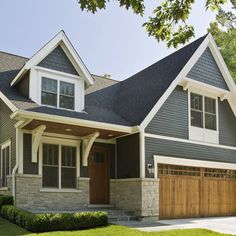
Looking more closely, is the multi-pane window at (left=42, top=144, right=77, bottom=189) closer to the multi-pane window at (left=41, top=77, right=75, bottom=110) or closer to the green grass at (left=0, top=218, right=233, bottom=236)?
the multi-pane window at (left=41, top=77, right=75, bottom=110)

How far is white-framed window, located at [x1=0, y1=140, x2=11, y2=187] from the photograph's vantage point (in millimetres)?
14867

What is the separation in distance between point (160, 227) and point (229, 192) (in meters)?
7.17

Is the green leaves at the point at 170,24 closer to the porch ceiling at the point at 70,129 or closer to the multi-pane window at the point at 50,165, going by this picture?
the porch ceiling at the point at 70,129

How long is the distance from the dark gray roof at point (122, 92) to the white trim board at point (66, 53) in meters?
1.15

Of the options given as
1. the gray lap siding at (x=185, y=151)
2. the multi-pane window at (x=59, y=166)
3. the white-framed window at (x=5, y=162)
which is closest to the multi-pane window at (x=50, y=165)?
the multi-pane window at (x=59, y=166)

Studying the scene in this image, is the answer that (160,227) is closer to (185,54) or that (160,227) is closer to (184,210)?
(184,210)

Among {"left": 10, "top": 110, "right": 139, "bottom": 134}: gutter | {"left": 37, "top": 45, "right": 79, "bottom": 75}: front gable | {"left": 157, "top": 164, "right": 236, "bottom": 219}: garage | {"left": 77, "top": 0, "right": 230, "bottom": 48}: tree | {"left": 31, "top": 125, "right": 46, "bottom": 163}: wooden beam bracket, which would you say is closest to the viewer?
{"left": 77, "top": 0, "right": 230, "bottom": 48}: tree

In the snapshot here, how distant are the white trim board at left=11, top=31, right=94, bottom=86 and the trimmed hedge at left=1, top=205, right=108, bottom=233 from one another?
5.24 metres

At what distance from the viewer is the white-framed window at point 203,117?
17323mm

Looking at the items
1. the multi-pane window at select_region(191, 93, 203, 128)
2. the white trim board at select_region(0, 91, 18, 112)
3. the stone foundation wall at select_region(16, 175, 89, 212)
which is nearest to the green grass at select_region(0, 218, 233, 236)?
the stone foundation wall at select_region(16, 175, 89, 212)

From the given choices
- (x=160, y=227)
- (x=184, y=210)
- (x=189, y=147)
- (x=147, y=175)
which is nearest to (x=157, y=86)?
(x=189, y=147)

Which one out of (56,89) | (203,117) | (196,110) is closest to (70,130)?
(56,89)

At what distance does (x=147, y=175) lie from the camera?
49.0ft

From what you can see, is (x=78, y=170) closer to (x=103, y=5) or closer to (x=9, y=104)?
(x=9, y=104)
